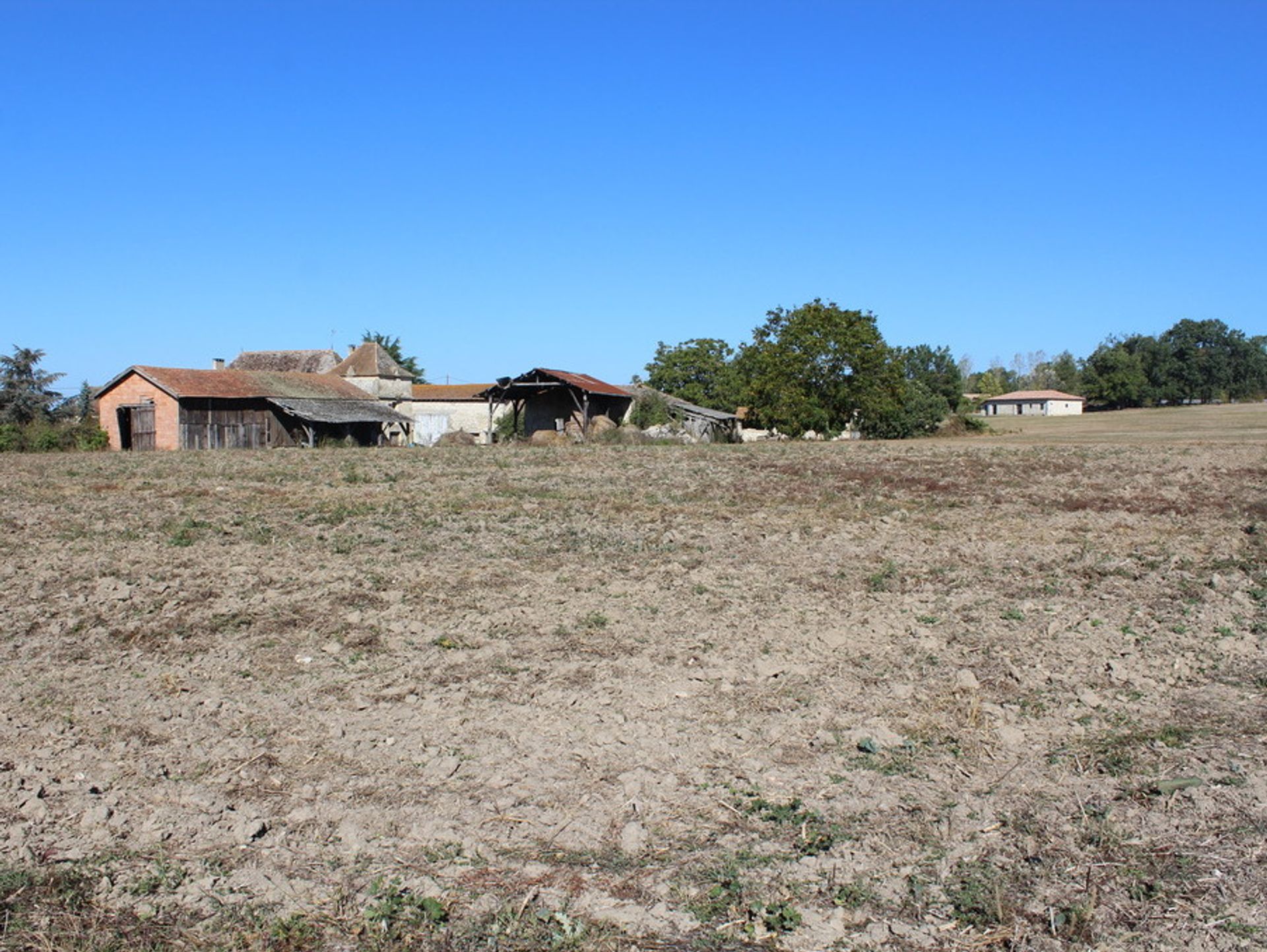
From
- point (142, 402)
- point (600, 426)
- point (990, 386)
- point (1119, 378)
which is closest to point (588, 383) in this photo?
point (600, 426)

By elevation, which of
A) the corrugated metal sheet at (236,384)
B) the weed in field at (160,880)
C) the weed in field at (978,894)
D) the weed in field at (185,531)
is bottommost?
the weed in field at (978,894)

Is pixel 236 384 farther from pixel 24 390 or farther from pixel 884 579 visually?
pixel 884 579

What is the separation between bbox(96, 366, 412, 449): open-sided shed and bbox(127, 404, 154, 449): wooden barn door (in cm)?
3

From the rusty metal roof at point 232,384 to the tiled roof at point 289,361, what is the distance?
1452 cm

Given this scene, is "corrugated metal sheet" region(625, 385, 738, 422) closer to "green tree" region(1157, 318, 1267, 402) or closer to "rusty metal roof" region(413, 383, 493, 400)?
"rusty metal roof" region(413, 383, 493, 400)

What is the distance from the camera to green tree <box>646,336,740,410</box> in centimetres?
7631

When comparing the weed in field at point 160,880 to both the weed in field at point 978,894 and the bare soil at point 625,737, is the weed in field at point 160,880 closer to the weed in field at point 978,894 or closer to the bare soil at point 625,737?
the bare soil at point 625,737

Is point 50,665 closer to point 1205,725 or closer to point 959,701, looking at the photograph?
point 959,701

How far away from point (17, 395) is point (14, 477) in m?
42.9

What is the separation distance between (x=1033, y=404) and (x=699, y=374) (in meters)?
77.1

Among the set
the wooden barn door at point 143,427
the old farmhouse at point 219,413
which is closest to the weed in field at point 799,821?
the old farmhouse at point 219,413

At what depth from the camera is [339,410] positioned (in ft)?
173

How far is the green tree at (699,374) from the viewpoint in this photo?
76312mm

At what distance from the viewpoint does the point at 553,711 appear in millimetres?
7469
